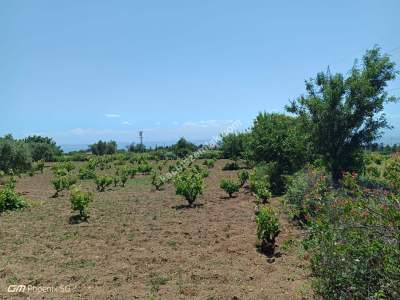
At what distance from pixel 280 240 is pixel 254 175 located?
8.79 m

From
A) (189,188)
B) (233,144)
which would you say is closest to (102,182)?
(189,188)

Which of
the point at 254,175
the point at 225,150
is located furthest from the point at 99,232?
the point at 225,150

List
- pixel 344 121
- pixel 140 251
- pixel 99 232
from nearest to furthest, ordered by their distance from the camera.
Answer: pixel 140 251
pixel 99 232
pixel 344 121

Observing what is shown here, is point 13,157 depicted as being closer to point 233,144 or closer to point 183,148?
point 233,144

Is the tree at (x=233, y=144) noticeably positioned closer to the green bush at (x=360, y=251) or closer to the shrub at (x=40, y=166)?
the shrub at (x=40, y=166)

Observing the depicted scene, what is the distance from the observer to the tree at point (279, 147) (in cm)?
1603

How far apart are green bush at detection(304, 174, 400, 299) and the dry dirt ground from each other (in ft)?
2.89

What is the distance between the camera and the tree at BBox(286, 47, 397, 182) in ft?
47.3

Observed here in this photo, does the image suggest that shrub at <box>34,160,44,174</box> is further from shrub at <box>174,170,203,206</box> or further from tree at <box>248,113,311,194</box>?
shrub at <box>174,170,203,206</box>

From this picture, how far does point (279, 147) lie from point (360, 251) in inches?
489

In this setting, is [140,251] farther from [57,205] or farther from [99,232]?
[57,205]

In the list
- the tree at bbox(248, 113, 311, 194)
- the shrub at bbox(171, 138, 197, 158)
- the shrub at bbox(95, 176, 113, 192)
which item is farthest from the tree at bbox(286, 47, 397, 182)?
the shrub at bbox(171, 138, 197, 158)

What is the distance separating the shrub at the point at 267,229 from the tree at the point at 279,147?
26.4 feet

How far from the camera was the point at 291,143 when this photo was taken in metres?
16.1
